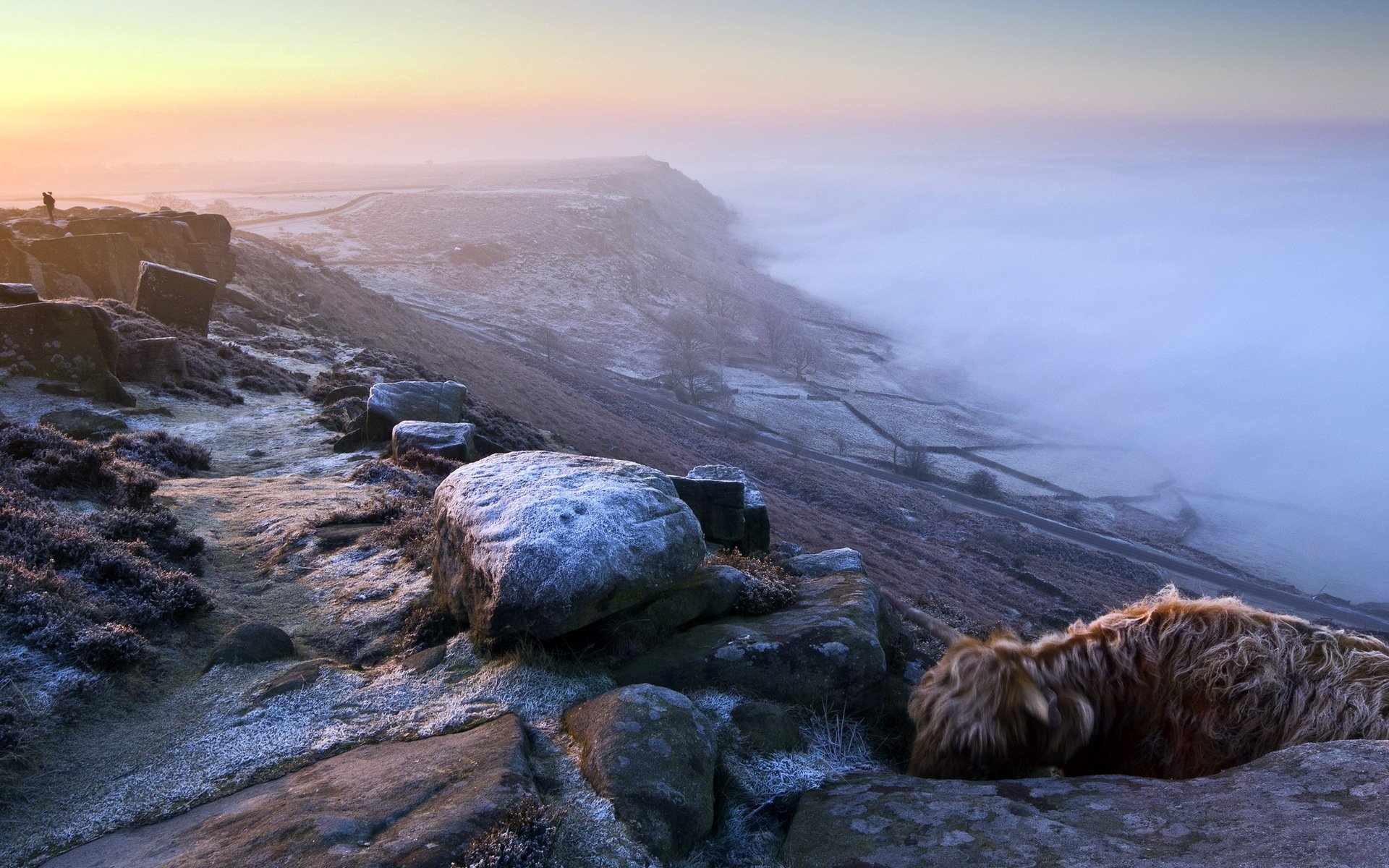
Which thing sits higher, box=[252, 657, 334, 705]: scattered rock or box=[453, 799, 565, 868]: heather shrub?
box=[453, 799, 565, 868]: heather shrub

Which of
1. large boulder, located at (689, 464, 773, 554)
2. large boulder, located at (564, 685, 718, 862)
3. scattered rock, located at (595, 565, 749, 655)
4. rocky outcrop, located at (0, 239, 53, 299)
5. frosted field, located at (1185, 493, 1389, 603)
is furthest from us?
frosted field, located at (1185, 493, 1389, 603)

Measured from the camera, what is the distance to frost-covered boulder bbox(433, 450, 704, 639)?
17.5ft

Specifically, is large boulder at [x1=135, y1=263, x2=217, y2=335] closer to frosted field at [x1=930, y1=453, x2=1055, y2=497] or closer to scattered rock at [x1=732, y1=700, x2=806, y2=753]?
scattered rock at [x1=732, y1=700, x2=806, y2=753]

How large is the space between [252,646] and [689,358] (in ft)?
223

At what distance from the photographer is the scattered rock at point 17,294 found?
51.1 ft

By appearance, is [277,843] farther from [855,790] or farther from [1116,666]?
[1116,666]

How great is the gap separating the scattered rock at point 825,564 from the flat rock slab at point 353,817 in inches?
189

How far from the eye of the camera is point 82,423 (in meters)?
13.0

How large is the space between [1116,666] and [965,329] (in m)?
138

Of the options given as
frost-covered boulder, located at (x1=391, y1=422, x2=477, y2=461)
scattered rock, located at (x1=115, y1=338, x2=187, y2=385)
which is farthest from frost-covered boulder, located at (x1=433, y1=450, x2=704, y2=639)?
scattered rock, located at (x1=115, y1=338, x2=187, y2=385)

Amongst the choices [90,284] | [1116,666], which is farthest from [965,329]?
[1116,666]

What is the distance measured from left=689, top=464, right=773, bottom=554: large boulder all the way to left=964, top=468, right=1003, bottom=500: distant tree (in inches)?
2042

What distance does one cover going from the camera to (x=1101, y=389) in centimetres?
11181

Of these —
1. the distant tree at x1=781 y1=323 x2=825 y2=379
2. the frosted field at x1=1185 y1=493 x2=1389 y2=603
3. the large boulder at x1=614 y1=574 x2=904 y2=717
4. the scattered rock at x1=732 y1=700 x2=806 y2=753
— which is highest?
the large boulder at x1=614 y1=574 x2=904 y2=717
